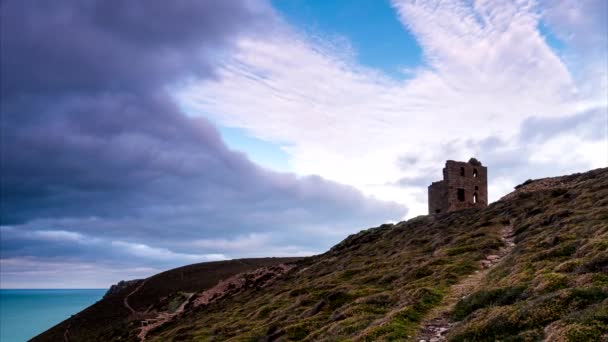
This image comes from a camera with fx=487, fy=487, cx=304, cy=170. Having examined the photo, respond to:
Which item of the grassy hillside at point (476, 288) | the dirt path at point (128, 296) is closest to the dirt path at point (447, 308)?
the grassy hillside at point (476, 288)

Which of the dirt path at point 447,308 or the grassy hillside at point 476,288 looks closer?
the grassy hillside at point 476,288

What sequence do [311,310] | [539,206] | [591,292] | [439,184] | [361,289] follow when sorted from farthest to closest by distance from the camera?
1. [439,184]
2. [539,206]
3. [361,289]
4. [311,310]
5. [591,292]

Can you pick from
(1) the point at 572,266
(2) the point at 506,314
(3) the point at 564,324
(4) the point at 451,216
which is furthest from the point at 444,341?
(4) the point at 451,216

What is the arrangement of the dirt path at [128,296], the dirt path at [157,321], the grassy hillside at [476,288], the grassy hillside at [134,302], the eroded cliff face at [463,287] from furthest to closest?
the dirt path at [128,296], the grassy hillside at [134,302], the dirt path at [157,321], the eroded cliff face at [463,287], the grassy hillside at [476,288]

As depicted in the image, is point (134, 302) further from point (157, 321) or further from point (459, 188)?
point (459, 188)

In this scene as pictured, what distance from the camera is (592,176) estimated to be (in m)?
55.4

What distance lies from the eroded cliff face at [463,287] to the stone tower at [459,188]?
770 cm

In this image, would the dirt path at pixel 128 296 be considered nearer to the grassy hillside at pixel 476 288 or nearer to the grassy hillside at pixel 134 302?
the grassy hillside at pixel 134 302

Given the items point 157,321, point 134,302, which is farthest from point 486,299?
point 134,302

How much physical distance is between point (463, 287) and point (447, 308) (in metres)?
4.29

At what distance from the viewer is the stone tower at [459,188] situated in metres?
67.8

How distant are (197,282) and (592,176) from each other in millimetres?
66960

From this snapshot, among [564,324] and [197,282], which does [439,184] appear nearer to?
[197,282]

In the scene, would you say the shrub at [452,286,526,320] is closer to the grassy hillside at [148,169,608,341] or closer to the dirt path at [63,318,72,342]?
the grassy hillside at [148,169,608,341]
